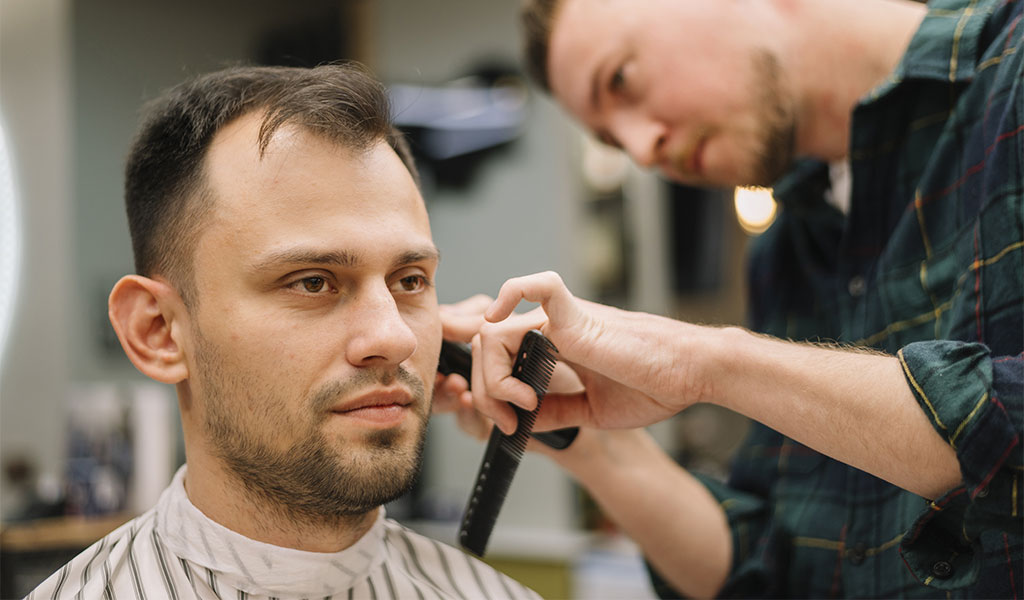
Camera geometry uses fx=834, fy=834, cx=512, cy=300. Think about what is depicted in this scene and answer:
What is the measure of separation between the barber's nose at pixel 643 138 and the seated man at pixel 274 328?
2.24ft

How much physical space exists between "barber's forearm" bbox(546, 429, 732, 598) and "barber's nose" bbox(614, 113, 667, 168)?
1.99ft

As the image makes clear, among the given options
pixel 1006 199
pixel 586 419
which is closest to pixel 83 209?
pixel 586 419

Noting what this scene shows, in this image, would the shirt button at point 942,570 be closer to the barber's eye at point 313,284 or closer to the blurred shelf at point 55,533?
the barber's eye at point 313,284

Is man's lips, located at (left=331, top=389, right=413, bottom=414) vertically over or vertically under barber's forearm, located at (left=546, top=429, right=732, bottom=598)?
over

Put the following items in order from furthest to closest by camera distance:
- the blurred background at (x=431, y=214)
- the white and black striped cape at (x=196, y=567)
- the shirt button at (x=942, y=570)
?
the blurred background at (x=431, y=214) < the white and black striped cape at (x=196, y=567) < the shirt button at (x=942, y=570)

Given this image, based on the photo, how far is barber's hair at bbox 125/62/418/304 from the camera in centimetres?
121

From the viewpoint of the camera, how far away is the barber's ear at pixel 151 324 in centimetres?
124

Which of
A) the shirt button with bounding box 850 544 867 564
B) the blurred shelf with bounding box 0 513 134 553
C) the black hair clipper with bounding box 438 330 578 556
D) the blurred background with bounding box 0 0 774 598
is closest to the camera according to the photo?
the black hair clipper with bounding box 438 330 578 556

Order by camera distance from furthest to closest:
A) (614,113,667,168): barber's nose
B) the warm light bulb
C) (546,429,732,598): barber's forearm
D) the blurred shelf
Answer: the warm light bulb
the blurred shelf
(614,113,667,168): barber's nose
(546,429,732,598): barber's forearm

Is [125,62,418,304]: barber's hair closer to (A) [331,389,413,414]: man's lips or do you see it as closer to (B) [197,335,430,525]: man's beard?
(B) [197,335,430,525]: man's beard

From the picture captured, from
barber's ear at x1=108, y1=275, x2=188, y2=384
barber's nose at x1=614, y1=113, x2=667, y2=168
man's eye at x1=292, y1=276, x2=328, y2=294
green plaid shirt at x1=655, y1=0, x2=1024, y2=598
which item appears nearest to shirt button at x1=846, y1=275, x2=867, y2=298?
green plaid shirt at x1=655, y1=0, x2=1024, y2=598

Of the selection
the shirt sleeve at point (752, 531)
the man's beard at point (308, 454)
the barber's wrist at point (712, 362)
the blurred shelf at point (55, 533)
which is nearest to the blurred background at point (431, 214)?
the blurred shelf at point (55, 533)

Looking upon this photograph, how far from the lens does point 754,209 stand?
406cm

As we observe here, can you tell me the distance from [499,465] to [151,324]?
59 cm
